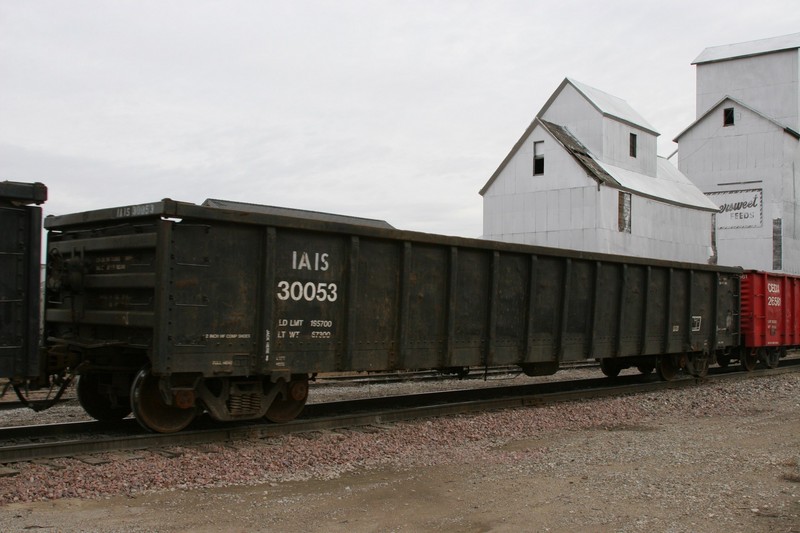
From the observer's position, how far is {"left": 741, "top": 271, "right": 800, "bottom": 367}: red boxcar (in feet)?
59.8

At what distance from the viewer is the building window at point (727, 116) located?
4188 cm

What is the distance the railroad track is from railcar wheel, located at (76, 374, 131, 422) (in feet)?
0.72

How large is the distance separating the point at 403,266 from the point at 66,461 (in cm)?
481

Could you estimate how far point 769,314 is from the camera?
18844 millimetres

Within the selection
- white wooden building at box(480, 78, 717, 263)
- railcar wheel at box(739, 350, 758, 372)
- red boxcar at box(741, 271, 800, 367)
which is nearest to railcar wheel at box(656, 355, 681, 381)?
red boxcar at box(741, 271, 800, 367)

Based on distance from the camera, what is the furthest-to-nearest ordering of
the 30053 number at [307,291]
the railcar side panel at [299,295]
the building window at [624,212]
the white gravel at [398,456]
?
1. the building window at [624,212]
2. the 30053 number at [307,291]
3. the railcar side panel at [299,295]
4. the white gravel at [398,456]

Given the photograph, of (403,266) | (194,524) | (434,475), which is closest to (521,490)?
(434,475)

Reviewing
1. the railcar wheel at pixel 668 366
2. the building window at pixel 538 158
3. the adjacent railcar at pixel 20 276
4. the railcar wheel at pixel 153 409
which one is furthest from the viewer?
the building window at pixel 538 158

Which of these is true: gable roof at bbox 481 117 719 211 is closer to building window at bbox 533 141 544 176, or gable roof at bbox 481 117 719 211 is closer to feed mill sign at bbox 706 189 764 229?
building window at bbox 533 141 544 176

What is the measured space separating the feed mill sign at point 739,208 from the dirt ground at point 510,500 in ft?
118

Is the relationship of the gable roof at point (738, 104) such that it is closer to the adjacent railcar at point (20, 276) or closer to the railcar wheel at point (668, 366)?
the railcar wheel at point (668, 366)

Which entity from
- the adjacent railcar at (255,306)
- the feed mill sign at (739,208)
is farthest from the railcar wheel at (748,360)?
the feed mill sign at (739,208)

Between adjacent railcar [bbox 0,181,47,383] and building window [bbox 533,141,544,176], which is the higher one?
building window [bbox 533,141,544,176]

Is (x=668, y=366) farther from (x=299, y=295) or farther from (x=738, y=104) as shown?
(x=738, y=104)
